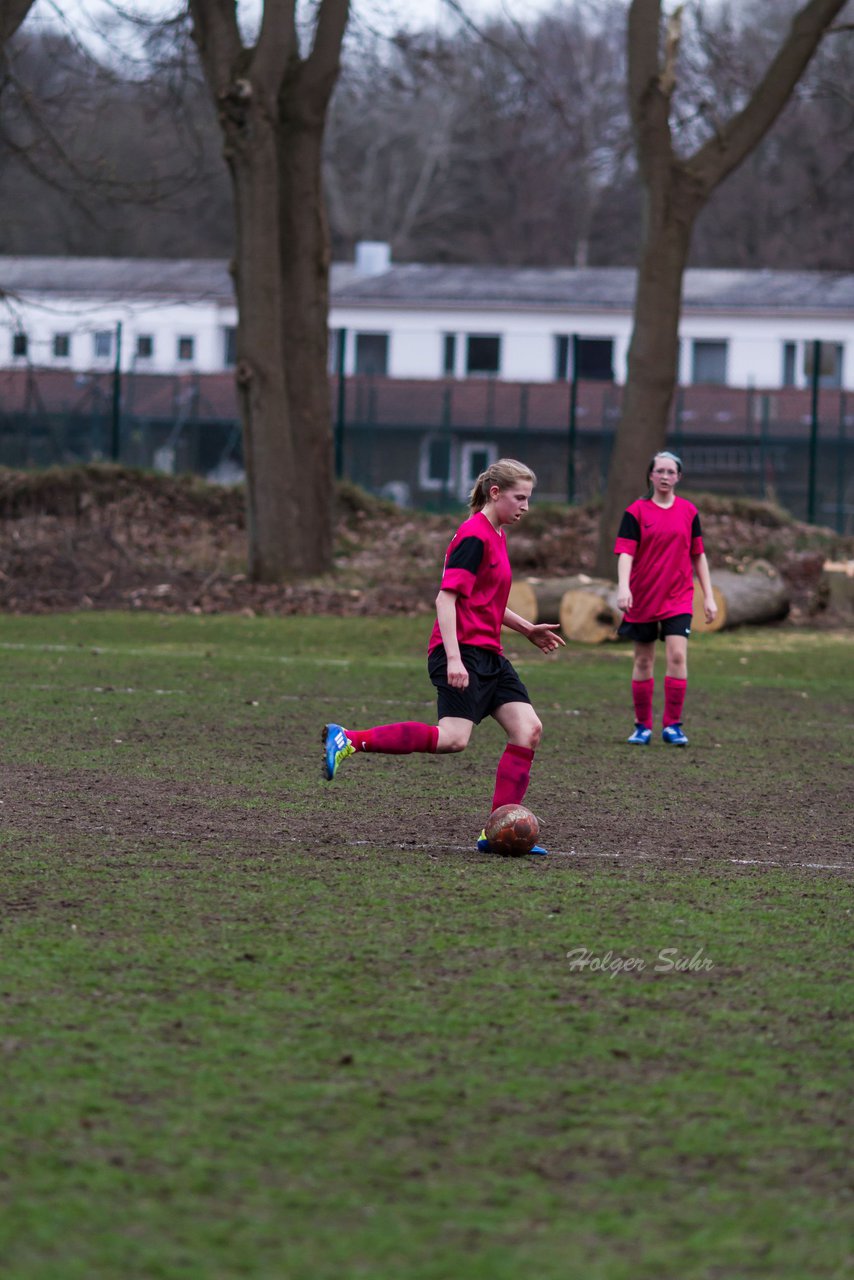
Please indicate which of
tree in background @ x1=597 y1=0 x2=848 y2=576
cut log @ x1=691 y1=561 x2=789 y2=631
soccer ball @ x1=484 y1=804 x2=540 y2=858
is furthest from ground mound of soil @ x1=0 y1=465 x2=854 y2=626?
soccer ball @ x1=484 y1=804 x2=540 y2=858

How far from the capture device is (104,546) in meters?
20.9

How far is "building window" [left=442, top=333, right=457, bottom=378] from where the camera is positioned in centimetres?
4712

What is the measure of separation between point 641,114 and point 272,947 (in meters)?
16.0

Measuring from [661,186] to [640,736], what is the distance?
36.1 feet

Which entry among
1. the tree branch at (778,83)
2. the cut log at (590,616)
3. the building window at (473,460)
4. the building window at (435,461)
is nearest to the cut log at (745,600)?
the cut log at (590,616)

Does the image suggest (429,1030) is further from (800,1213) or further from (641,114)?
(641,114)

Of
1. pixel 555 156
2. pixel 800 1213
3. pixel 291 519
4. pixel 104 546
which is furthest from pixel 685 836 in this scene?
pixel 555 156

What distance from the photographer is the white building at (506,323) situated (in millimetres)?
44781

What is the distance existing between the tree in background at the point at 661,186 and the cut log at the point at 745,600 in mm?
1668

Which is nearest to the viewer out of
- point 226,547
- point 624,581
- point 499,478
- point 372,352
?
point 499,478

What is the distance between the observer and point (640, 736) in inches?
391

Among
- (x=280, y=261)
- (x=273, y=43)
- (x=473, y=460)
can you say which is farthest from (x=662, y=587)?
(x=473, y=460)

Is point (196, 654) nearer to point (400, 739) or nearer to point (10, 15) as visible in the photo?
point (400, 739)

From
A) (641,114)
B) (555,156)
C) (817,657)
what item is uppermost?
(555,156)
